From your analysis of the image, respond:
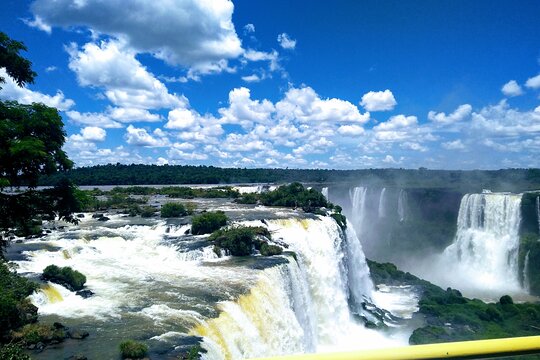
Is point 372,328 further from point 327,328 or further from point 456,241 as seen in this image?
point 456,241

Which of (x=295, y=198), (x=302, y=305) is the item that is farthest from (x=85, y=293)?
(x=295, y=198)

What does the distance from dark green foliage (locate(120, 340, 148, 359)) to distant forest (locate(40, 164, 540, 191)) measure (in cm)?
4553

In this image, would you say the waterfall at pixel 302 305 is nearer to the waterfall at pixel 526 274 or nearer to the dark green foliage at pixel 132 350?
the dark green foliage at pixel 132 350

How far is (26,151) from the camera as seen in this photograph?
21.1ft

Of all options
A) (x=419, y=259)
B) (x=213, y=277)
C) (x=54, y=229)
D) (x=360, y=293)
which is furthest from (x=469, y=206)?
(x=54, y=229)

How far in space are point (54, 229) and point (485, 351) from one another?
24006 mm

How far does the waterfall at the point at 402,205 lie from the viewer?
4888 cm

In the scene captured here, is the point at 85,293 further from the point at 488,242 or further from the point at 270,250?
the point at 488,242

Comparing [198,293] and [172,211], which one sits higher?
[172,211]

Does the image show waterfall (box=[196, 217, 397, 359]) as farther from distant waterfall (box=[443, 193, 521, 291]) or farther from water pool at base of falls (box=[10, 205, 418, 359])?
distant waterfall (box=[443, 193, 521, 291])

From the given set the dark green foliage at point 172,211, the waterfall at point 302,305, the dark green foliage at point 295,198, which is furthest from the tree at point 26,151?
the dark green foliage at point 295,198

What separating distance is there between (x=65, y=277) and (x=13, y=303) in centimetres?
422

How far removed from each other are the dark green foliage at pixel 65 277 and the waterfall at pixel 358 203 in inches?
1618

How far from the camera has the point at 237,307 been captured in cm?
1217
